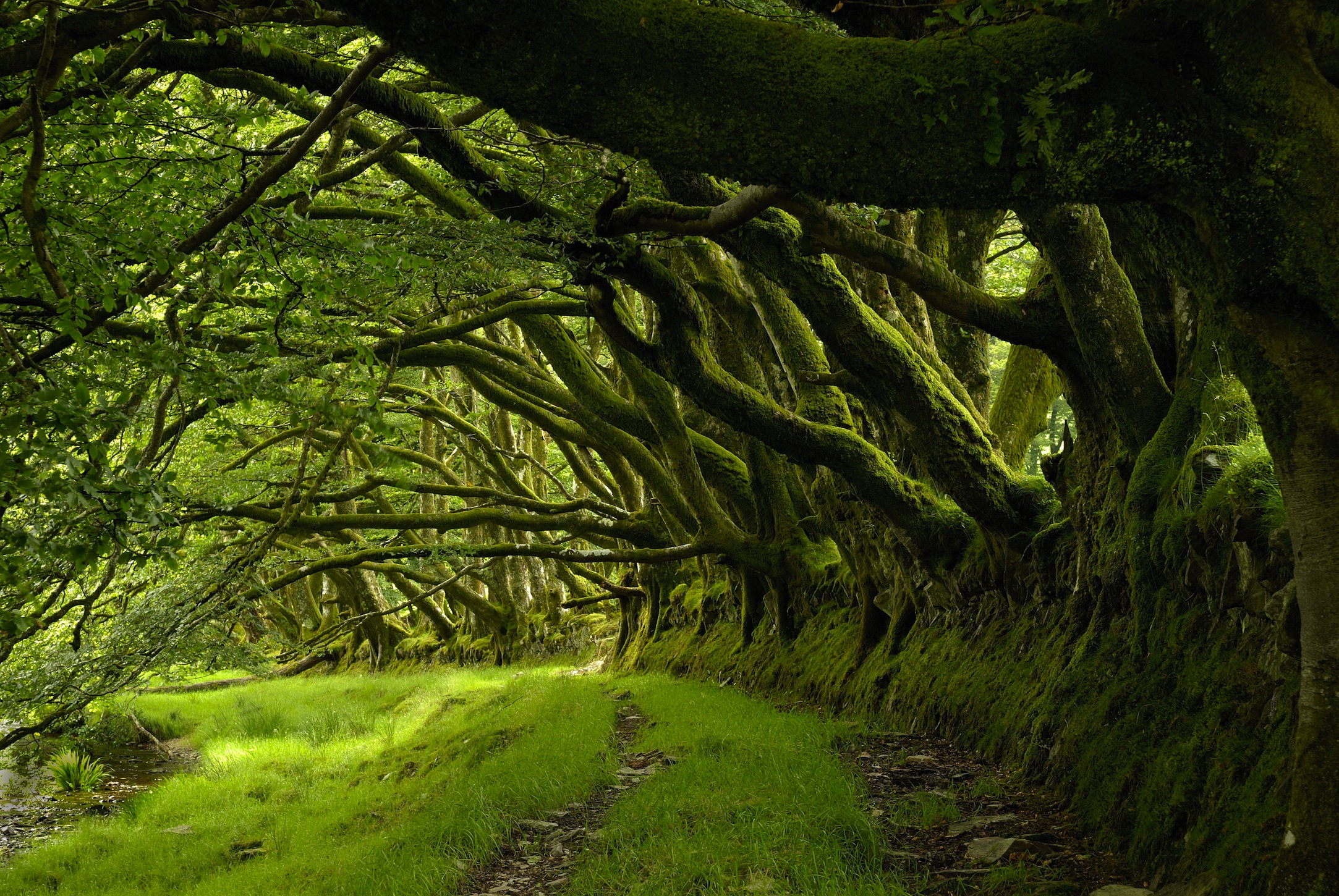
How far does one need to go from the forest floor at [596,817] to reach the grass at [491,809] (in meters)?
0.02

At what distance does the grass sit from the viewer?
16.8 feet

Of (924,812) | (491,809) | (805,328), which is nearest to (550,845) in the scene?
(491,809)

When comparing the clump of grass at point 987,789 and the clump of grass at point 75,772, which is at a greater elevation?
the clump of grass at point 987,789

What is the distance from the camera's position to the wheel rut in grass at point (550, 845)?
5598mm

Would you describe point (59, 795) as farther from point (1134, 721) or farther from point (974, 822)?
point (1134, 721)

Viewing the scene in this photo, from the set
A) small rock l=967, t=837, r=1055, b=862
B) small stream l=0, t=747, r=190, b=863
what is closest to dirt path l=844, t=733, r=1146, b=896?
small rock l=967, t=837, r=1055, b=862

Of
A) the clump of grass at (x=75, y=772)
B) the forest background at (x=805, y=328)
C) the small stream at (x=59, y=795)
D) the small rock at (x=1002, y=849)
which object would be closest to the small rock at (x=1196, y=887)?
the forest background at (x=805, y=328)

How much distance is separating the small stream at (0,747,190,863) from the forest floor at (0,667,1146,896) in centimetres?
66

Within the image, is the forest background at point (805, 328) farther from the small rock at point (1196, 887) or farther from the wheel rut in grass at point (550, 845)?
the wheel rut in grass at point (550, 845)

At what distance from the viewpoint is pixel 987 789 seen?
6039 mm

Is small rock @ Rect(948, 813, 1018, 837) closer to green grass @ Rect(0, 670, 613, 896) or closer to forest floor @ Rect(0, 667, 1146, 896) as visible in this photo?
forest floor @ Rect(0, 667, 1146, 896)

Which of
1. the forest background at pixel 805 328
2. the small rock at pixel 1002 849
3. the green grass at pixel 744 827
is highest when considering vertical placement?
the forest background at pixel 805 328

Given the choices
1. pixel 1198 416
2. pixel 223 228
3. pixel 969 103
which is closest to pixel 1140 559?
pixel 1198 416

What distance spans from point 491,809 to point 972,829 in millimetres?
3686
